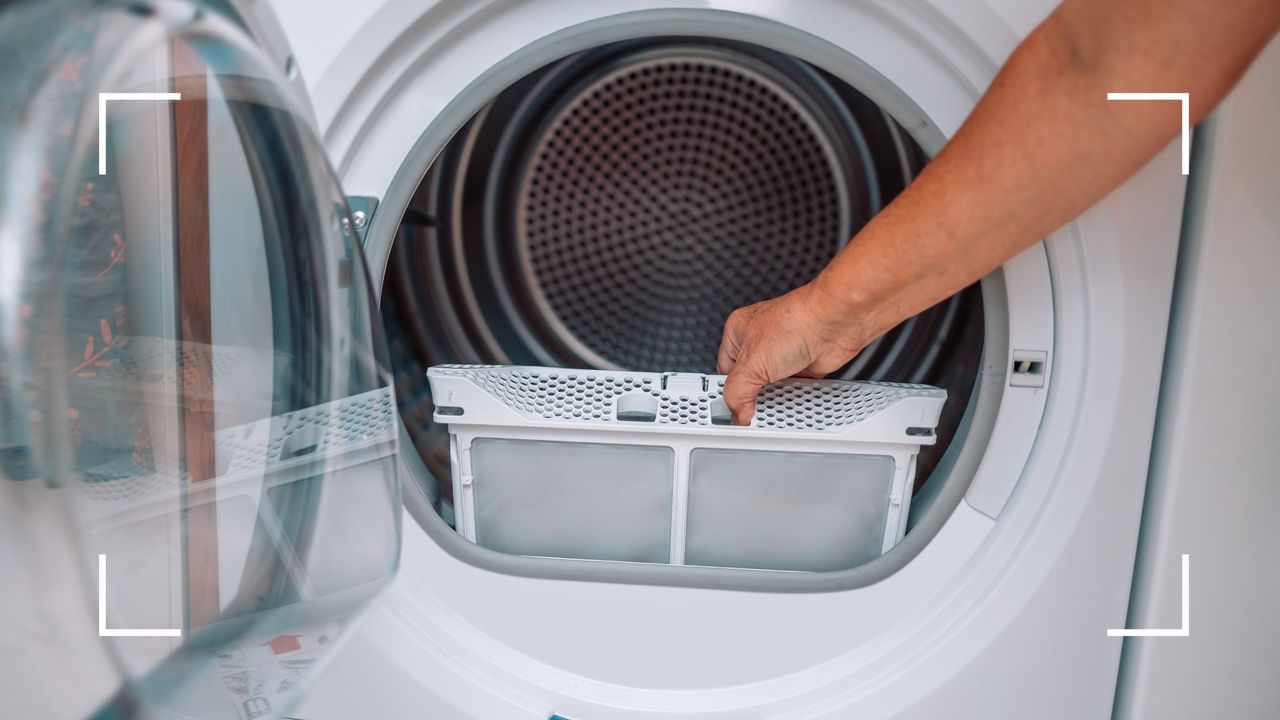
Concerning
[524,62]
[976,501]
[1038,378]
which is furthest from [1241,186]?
[524,62]

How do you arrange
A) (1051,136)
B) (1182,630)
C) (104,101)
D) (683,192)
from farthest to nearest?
1. (683,192)
2. (1182,630)
3. (1051,136)
4. (104,101)

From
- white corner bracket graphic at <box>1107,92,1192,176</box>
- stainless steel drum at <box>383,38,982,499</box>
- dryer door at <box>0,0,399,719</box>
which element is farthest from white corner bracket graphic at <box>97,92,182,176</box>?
white corner bracket graphic at <box>1107,92,1192,176</box>

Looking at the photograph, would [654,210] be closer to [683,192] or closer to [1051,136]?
[683,192]

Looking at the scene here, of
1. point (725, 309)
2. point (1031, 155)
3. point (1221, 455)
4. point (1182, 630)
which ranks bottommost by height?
point (1182, 630)

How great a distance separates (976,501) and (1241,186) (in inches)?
11.8

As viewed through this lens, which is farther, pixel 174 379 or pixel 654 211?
pixel 654 211

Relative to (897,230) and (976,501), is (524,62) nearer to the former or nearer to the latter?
(897,230)

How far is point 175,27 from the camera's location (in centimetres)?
43

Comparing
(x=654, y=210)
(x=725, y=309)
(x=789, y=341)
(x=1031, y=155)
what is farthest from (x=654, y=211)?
(x=1031, y=155)

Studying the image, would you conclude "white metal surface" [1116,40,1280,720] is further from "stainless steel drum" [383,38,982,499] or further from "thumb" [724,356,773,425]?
"thumb" [724,356,773,425]

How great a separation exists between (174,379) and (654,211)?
472 mm

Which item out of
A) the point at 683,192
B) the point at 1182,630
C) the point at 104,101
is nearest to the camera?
the point at 104,101

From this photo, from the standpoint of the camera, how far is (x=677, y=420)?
26.0 inches

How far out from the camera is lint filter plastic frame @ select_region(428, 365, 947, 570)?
652 millimetres
